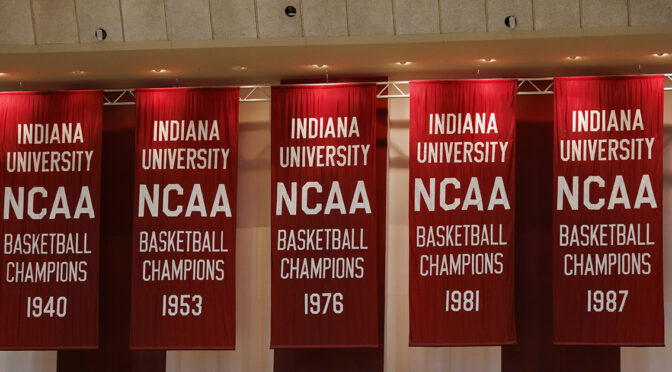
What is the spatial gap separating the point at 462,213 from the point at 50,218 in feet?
21.0

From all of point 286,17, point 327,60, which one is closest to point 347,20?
point 286,17

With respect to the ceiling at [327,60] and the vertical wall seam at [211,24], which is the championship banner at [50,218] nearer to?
the ceiling at [327,60]

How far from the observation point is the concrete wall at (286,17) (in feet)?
49.2

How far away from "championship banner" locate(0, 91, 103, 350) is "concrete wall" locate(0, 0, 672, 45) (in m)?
1.77

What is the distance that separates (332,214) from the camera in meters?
16.8

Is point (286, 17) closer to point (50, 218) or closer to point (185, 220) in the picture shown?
point (185, 220)

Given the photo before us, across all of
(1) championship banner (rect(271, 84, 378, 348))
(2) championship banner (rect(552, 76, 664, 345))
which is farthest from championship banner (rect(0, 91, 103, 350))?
(2) championship banner (rect(552, 76, 664, 345))

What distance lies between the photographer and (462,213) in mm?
16484

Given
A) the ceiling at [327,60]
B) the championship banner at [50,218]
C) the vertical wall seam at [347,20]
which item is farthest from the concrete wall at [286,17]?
the championship banner at [50,218]

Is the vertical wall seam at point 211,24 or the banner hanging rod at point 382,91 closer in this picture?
the vertical wall seam at point 211,24

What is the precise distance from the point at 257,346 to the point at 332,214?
266cm

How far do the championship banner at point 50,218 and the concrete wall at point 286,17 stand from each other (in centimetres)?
177

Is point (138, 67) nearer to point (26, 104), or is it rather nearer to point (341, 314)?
point (26, 104)

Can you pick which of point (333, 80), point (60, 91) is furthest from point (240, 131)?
point (60, 91)
